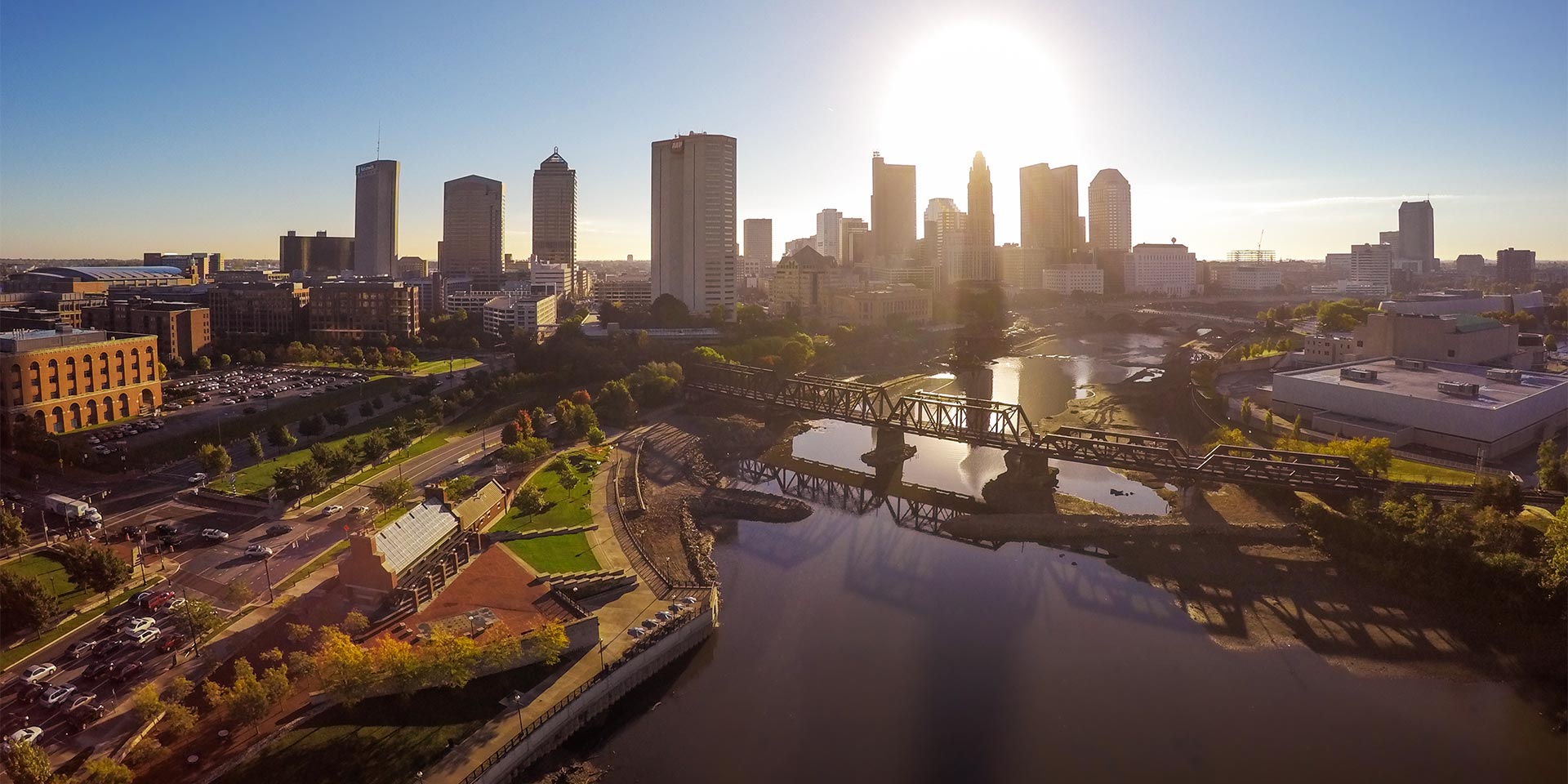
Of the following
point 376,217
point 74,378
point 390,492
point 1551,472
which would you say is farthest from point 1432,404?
point 376,217

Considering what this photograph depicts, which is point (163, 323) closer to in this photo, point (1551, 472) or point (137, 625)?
point (137, 625)

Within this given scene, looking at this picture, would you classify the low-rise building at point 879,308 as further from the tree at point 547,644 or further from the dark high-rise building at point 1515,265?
Answer: the dark high-rise building at point 1515,265

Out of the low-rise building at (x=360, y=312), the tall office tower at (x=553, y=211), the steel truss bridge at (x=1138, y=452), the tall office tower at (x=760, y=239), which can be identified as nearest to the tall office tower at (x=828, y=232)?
the tall office tower at (x=760, y=239)

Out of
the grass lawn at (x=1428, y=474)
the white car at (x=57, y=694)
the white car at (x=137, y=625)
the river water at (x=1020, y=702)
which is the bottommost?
the river water at (x=1020, y=702)

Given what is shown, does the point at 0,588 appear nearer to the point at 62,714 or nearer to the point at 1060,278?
the point at 62,714

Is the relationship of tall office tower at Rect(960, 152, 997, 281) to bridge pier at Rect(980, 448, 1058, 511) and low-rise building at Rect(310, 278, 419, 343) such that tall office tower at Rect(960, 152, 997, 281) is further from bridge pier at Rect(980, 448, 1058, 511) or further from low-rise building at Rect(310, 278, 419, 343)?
bridge pier at Rect(980, 448, 1058, 511)

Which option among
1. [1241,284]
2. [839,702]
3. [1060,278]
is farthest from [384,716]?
[1241,284]
